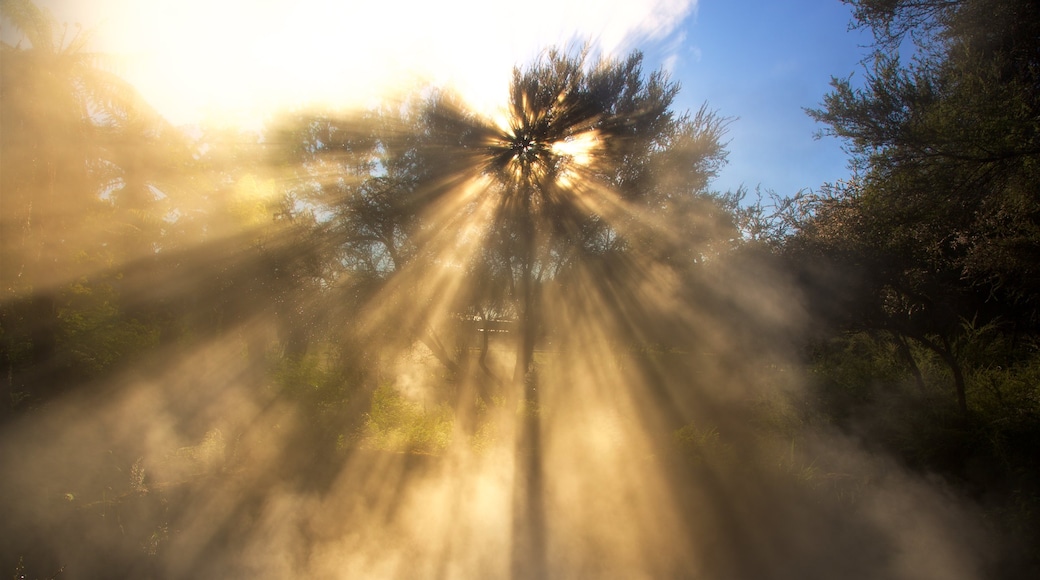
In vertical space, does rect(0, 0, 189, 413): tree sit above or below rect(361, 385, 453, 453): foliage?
above

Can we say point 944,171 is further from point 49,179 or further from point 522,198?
point 49,179

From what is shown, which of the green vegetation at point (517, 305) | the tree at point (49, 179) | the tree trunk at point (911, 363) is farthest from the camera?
the tree at point (49, 179)

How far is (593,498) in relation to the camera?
193 inches

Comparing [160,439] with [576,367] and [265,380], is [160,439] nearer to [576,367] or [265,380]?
[265,380]

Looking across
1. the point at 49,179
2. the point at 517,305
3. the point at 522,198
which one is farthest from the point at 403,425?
the point at 49,179

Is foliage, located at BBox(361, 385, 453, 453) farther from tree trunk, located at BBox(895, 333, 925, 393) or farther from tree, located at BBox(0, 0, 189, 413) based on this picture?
tree trunk, located at BBox(895, 333, 925, 393)

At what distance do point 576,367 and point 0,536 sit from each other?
6.52m

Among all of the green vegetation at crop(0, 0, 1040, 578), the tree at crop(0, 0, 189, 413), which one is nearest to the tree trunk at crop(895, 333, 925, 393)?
the green vegetation at crop(0, 0, 1040, 578)

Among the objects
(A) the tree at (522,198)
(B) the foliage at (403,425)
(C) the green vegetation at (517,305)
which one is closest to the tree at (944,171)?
(C) the green vegetation at (517,305)

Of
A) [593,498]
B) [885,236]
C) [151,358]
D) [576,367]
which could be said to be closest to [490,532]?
[593,498]

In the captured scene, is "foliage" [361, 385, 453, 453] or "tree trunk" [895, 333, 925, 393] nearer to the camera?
"tree trunk" [895, 333, 925, 393]

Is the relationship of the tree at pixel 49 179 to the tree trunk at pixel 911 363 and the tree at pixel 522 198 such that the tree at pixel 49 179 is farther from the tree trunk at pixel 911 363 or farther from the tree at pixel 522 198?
the tree trunk at pixel 911 363

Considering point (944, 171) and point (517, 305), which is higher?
point (944, 171)

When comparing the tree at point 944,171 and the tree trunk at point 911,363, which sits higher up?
the tree at point 944,171
